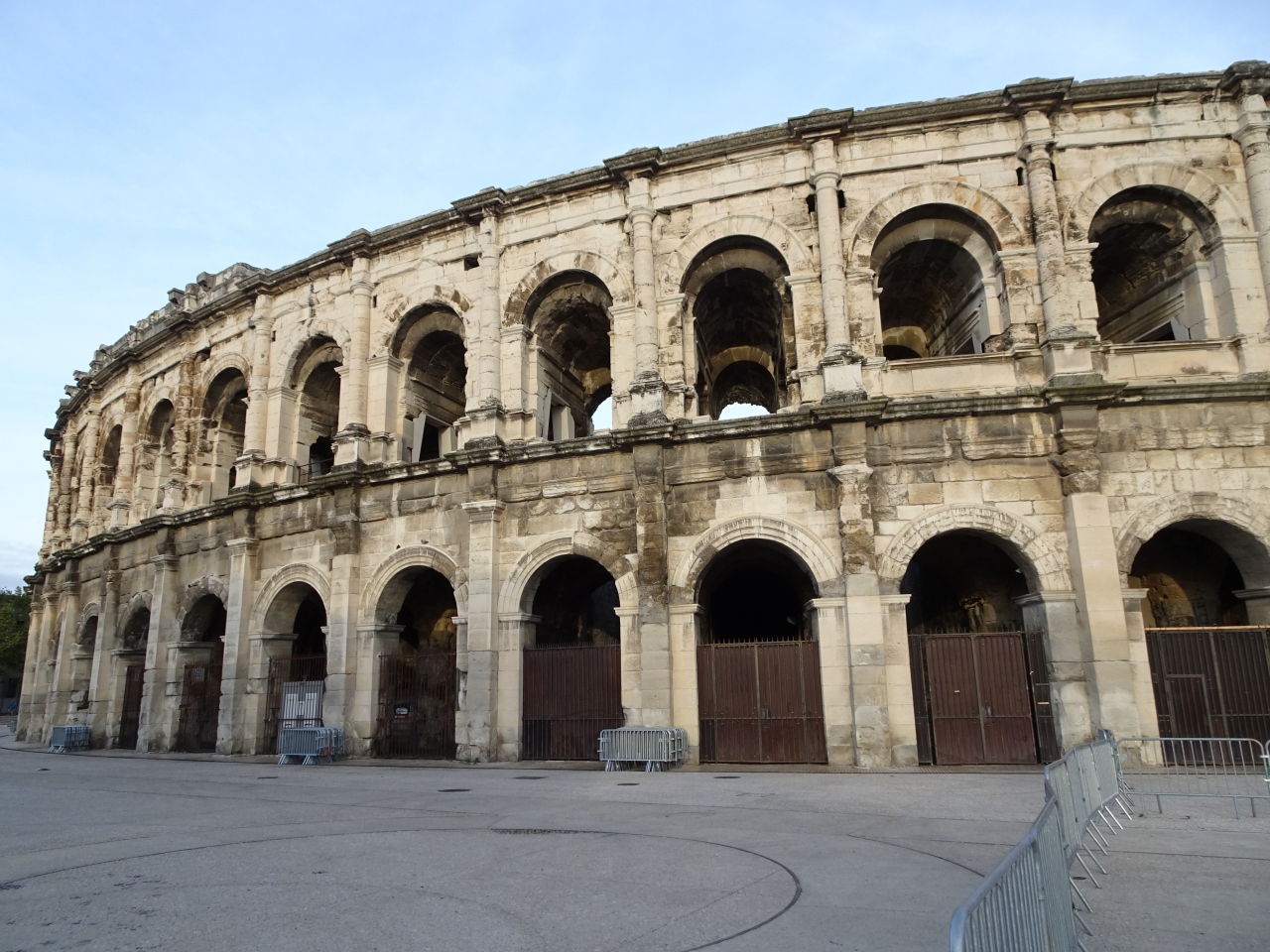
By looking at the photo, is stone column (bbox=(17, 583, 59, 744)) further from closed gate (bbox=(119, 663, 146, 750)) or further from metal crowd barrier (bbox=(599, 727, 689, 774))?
metal crowd barrier (bbox=(599, 727, 689, 774))

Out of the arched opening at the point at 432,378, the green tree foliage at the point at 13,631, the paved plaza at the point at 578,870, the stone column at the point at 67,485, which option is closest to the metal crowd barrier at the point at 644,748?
the paved plaza at the point at 578,870

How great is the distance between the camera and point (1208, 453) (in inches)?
500

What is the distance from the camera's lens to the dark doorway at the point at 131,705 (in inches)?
838

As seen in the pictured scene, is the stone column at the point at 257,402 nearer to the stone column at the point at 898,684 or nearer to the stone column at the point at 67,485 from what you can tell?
the stone column at the point at 67,485

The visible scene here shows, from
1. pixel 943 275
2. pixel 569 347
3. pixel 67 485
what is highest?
pixel 943 275

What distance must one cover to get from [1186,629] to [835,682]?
5.16 metres

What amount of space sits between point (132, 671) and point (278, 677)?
654 cm

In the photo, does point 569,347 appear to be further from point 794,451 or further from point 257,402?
point 257,402

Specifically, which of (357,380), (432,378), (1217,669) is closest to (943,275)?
(1217,669)

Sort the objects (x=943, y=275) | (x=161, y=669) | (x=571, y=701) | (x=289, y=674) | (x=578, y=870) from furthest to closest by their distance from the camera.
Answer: (x=161, y=669) → (x=289, y=674) → (x=943, y=275) → (x=571, y=701) → (x=578, y=870)

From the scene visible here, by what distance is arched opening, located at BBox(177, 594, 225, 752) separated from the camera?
1930 centimetres

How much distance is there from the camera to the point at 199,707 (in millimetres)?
19500

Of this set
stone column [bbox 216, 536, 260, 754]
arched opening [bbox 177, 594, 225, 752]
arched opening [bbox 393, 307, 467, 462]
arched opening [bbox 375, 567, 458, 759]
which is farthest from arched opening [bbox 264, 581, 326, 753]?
arched opening [bbox 393, 307, 467, 462]

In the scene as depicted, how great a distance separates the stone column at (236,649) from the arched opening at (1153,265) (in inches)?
692
